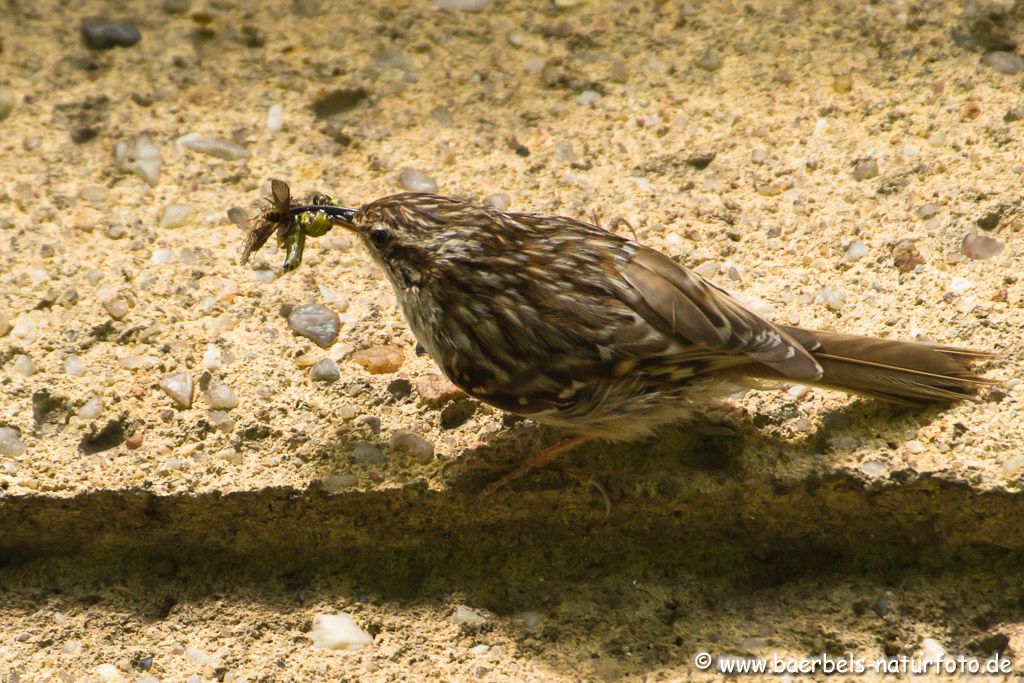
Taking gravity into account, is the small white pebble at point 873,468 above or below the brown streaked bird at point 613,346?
below

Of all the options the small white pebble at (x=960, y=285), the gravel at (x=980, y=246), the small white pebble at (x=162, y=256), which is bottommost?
the small white pebble at (x=960, y=285)

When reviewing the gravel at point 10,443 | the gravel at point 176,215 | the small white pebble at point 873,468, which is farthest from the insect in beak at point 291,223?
the small white pebble at point 873,468

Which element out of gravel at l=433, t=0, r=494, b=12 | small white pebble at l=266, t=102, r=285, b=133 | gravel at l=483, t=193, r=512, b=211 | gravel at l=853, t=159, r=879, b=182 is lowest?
gravel at l=483, t=193, r=512, b=211

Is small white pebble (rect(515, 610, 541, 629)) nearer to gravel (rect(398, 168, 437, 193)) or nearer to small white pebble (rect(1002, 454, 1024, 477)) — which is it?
small white pebble (rect(1002, 454, 1024, 477))

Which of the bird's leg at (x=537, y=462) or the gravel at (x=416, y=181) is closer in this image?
the bird's leg at (x=537, y=462)

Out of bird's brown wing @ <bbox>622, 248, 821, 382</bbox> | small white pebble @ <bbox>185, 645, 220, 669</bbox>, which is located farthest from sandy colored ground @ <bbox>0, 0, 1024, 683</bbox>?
bird's brown wing @ <bbox>622, 248, 821, 382</bbox>

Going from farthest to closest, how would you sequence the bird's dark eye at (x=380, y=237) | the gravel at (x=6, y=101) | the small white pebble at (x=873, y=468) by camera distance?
the gravel at (x=6, y=101), the bird's dark eye at (x=380, y=237), the small white pebble at (x=873, y=468)

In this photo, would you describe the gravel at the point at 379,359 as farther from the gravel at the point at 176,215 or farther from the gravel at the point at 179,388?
the gravel at the point at 176,215
